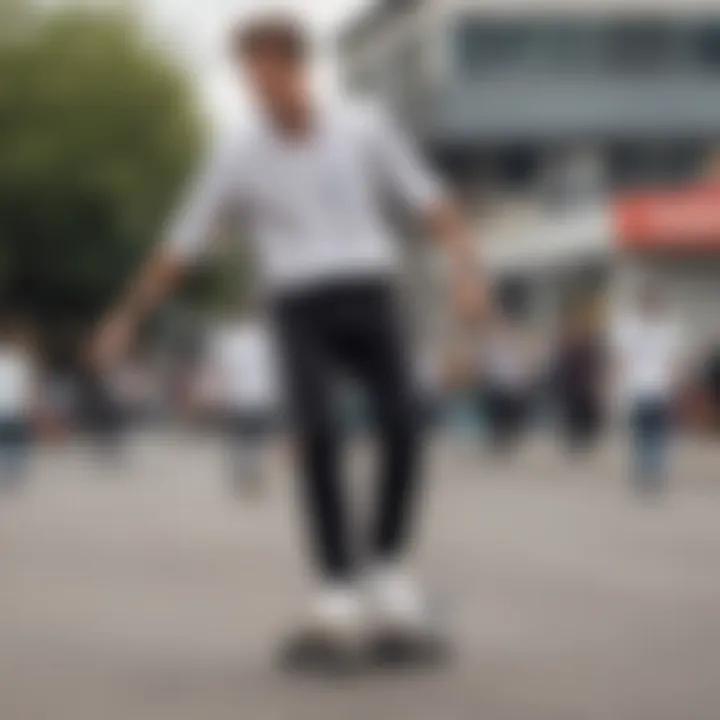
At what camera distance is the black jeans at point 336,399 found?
21.3ft

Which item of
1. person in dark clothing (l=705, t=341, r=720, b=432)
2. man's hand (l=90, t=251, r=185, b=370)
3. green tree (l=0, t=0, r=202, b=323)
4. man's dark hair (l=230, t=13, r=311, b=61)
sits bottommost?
man's hand (l=90, t=251, r=185, b=370)

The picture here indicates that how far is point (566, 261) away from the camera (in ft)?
149

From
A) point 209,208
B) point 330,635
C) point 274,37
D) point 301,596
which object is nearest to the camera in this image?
point 330,635

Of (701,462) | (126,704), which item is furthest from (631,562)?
(701,462)

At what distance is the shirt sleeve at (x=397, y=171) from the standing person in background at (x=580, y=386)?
838 inches

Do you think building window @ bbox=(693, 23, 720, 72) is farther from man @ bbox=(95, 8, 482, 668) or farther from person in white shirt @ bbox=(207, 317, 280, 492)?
man @ bbox=(95, 8, 482, 668)

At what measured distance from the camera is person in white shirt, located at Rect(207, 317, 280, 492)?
2116cm

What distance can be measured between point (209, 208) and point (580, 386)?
22.1m

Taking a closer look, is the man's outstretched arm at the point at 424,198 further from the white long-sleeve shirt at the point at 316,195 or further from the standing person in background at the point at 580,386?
the standing person in background at the point at 580,386

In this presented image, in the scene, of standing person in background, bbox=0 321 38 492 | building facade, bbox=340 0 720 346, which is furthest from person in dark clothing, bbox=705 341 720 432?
building facade, bbox=340 0 720 346

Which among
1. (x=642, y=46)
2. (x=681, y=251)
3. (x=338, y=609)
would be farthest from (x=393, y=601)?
(x=642, y=46)

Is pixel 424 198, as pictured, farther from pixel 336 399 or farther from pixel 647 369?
pixel 647 369

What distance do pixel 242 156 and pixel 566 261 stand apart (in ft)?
128

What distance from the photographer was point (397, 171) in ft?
21.7
